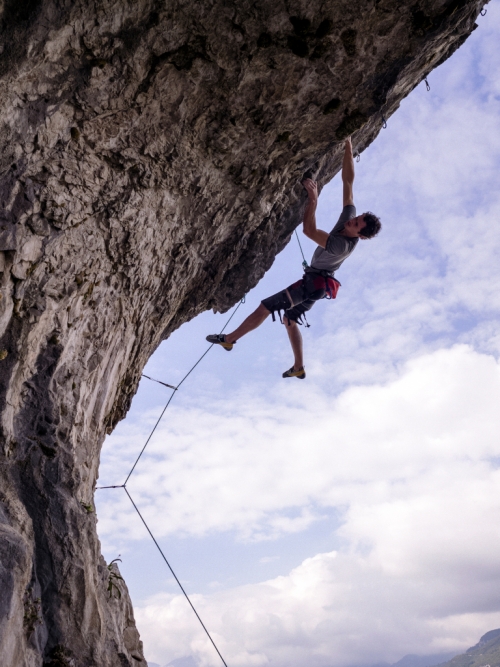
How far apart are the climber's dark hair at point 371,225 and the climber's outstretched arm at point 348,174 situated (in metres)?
0.54

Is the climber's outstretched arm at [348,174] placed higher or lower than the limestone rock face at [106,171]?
higher

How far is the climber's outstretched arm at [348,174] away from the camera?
9.59m

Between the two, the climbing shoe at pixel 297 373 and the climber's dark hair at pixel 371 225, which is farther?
the climbing shoe at pixel 297 373

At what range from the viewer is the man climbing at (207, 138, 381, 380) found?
9875 millimetres

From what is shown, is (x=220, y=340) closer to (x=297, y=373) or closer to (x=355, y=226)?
(x=297, y=373)

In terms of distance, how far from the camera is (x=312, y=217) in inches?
411

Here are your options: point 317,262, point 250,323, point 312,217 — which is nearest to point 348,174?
point 312,217

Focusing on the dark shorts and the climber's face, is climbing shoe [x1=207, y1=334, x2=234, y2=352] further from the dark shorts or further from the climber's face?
the climber's face

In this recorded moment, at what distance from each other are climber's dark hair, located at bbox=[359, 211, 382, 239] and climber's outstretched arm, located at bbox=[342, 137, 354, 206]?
0.54 metres

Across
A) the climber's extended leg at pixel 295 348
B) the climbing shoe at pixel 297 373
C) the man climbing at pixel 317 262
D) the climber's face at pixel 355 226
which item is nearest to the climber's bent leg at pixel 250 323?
the man climbing at pixel 317 262

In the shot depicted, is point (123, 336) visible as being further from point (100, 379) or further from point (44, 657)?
point (44, 657)

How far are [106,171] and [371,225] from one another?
4.85 metres

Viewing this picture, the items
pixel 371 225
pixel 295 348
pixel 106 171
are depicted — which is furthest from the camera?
pixel 295 348

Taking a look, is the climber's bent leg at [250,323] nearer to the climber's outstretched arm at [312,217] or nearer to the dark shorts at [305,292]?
the dark shorts at [305,292]
